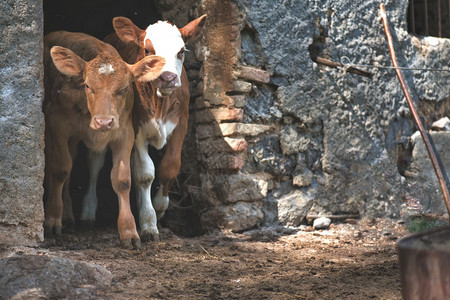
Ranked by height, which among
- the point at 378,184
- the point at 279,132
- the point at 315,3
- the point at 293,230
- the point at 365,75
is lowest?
the point at 293,230

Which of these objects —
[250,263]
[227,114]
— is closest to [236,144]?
[227,114]

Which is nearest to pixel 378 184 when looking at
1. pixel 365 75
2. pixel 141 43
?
pixel 365 75

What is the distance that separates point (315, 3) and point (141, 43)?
1930 millimetres

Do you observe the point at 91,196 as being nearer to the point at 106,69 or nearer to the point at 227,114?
the point at 227,114

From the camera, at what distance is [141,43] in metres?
5.00

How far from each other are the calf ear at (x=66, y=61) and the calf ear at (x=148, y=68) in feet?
1.32

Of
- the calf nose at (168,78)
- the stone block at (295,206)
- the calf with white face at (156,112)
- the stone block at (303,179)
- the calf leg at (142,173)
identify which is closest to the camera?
the calf nose at (168,78)

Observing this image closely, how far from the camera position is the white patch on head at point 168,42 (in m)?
4.70

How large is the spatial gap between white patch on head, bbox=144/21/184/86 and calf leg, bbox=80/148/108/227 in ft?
3.77

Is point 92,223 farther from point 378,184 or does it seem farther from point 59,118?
point 378,184

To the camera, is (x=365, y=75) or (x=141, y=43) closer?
(x=141, y=43)

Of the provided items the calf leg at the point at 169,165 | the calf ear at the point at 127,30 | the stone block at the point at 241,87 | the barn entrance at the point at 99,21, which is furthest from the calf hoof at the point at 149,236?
the calf ear at the point at 127,30

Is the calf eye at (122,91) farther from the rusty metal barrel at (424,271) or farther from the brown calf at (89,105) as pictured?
the rusty metal barrel at (424,271)

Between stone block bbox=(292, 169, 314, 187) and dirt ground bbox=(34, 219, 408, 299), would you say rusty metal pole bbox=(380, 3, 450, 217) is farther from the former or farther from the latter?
stone block bbox=(292, 169, 314, 187)
